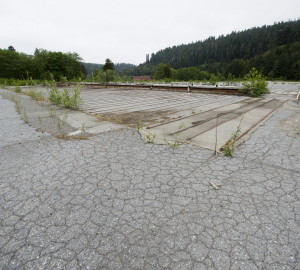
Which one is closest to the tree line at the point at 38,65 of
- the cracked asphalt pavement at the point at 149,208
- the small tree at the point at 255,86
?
the small tree at the point at 255,86

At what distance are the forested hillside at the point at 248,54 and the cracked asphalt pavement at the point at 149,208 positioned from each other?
62.1 metres

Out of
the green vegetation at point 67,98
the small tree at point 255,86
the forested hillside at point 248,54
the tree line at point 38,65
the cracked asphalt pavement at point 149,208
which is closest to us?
the cracked asphalt pavement at point 149,208

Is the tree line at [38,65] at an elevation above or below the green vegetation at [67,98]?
above

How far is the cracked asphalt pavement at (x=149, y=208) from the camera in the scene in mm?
1498

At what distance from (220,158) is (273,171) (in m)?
0.81

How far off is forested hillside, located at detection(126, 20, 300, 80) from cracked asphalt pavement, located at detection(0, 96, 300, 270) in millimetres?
62089

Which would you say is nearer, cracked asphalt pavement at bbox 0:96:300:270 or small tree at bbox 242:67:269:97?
cracked asphalt pavement at bbox 0:96:300:270

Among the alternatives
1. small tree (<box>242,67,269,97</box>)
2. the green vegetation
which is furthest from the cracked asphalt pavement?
small tree (<box>242,67,269,97</box>)

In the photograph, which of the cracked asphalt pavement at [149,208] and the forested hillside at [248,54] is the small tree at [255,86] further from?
the forested hillside at [248,54]

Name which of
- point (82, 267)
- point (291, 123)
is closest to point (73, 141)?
point (82, 267)

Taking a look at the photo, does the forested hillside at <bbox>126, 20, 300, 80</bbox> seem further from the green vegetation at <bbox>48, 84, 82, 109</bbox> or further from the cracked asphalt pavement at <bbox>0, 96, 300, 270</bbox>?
the cracked asphalt pavement at <bbox>0, 96, 300, 270</bbox>

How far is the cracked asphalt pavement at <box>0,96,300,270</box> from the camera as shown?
1.50 meters

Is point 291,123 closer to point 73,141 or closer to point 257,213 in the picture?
point 257,213

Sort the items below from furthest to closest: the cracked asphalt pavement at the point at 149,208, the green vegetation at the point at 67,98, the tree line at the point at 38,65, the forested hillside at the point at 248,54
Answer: the forested hillside at the point at 248,54, the tree line at the point at 38,65, the green vegetation at the point at 67,98, the cracked asphalt pavement at the point at 149,208
